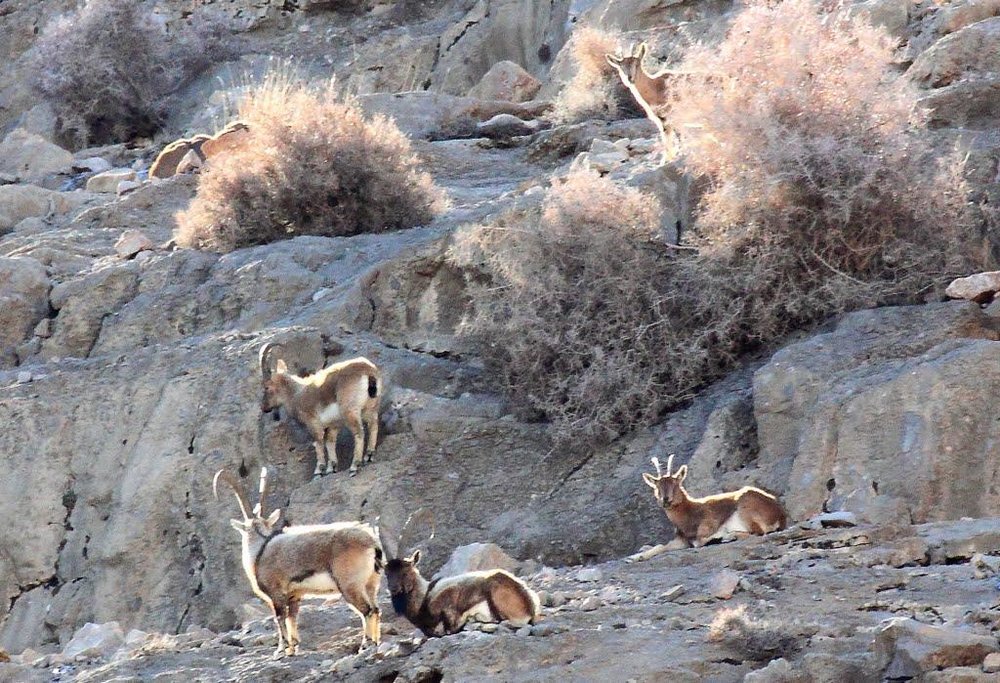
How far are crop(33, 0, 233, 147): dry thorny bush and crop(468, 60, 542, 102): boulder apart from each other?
7.88 meters

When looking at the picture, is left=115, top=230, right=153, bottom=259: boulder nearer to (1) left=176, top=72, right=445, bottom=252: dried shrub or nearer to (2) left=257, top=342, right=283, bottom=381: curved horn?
(1) left=176, top=72, right=445, bottom=252: dried shrub

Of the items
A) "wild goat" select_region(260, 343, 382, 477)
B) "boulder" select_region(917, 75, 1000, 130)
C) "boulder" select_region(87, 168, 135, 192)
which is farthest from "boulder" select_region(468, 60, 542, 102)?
"wild goat" select_region(260, 343, 382, 477)

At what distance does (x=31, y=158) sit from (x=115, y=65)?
19.2 feet

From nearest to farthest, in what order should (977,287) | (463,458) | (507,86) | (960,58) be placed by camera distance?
(977,287)
(463,458)
(960,58)
(507,86)

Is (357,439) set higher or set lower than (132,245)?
lower

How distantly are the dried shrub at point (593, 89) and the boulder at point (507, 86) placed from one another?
171 cm

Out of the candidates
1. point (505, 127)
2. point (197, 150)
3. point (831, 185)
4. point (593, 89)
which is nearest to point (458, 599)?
point (831, 185)

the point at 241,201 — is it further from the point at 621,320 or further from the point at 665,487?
the point at 665,487

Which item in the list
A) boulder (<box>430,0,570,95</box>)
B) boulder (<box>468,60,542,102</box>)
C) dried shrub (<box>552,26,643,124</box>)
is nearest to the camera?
dried shrub (<box>552,26,643,124</box>)

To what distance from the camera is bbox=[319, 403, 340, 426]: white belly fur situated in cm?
1436

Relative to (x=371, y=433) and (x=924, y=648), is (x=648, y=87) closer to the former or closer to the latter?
(x=371, y=433)

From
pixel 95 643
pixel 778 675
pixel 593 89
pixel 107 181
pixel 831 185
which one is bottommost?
pixel 95 643

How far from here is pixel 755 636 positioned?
8.84 meters

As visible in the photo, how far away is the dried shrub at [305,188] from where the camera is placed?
60.4 feet
